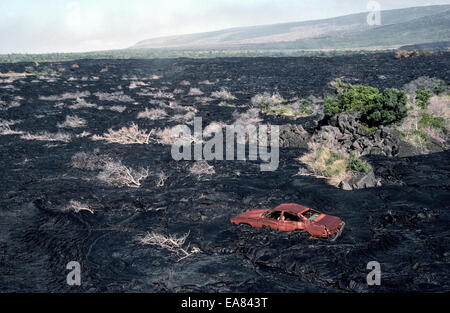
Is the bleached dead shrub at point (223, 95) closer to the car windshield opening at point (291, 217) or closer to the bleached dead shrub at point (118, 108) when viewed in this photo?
the bleached dead shrub at point (118, 108)

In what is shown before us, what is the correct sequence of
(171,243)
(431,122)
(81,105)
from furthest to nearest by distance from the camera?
1. (81,105)
2. (431,122)
3. (171,243)

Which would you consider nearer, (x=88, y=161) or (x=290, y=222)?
(x=290, y=222)

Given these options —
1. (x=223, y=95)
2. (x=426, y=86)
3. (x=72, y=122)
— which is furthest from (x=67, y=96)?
(x=426, y=86)

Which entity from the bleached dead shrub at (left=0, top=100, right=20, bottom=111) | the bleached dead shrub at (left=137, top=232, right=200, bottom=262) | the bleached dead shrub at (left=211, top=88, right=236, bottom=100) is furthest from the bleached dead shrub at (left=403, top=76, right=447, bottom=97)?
the bleached dead shrub at (left=0, top=100, right=20, bottom=111)

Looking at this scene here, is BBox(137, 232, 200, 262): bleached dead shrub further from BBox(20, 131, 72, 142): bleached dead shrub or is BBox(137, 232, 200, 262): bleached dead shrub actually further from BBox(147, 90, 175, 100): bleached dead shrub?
BBox(147, 90, 175, 100): bleached dead shrub

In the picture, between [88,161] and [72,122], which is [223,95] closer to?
[72,122]

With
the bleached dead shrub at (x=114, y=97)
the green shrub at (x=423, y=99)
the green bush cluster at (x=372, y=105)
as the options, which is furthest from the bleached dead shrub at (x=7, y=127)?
the green shrub at (x=423, y=99)

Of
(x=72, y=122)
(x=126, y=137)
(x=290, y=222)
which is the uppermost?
(x=72, y=122)
